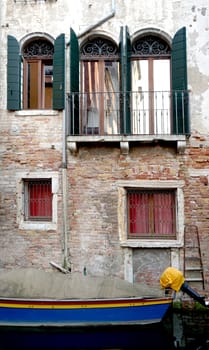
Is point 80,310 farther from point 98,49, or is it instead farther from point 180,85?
point 98,49

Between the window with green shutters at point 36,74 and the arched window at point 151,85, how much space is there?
1755mm

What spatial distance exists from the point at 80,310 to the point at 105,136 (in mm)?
3866

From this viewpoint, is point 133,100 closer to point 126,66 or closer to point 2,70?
point 126,66

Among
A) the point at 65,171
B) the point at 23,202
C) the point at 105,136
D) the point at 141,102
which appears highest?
the point at 141,102

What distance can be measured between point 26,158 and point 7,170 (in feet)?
1.73

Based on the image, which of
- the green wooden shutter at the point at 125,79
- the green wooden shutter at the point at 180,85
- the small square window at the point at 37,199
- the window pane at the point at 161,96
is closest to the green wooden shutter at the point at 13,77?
the small square window at the point at 37,199

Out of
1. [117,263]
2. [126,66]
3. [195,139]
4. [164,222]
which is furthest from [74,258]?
[126,66]

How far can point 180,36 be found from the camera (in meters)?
10.7

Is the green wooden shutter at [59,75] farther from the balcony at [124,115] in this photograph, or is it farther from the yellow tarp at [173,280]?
the yellow tarp at [173,280]

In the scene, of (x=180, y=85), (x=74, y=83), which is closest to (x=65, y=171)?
(x=74, y=83)

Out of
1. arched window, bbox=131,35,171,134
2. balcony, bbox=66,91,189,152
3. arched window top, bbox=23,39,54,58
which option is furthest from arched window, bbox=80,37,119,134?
arched window top, bbox=23,39,54,58

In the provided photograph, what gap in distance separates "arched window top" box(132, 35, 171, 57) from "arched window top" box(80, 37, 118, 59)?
503 millimetres

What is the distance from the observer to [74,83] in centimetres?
1083

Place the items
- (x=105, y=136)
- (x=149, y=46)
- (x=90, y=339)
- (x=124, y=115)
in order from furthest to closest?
(x=149, y=46) → (x=124, y=115) → (x=105, y=136) → (x=90, y=339)
